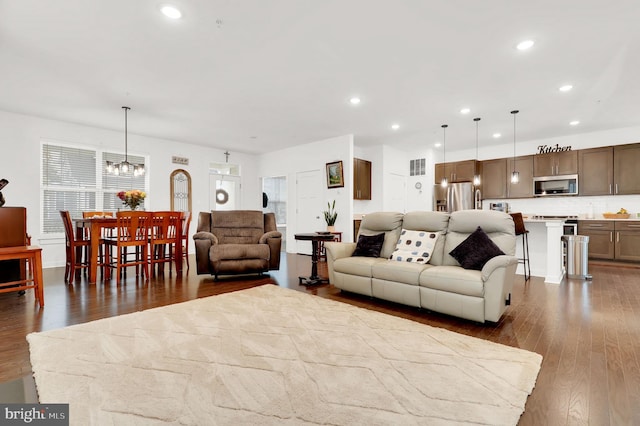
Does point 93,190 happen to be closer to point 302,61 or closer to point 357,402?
point 302,61

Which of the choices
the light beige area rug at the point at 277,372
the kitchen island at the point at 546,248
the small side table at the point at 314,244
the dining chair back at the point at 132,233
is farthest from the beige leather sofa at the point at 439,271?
the dining chair back at the point at 132,233

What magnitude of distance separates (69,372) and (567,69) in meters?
5.40

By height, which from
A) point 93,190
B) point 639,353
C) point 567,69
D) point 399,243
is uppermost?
point 567,69

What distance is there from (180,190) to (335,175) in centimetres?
366

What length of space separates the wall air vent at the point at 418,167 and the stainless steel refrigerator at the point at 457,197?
0.54m

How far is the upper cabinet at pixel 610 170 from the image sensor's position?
5988 millimetres

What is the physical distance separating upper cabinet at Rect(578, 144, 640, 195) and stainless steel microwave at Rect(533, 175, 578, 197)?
0.11 metres

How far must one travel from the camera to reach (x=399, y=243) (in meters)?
3.78

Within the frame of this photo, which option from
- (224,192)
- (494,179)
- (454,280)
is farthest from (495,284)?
(224,192)

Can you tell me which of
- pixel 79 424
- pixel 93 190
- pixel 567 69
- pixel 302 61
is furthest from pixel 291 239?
pixel 79 424

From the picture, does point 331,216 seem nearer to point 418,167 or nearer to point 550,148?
point 418,167

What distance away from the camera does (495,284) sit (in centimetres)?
269

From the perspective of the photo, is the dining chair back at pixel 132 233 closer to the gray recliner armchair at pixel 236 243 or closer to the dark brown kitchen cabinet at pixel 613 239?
the gray recliner armchair at pixel 236 243

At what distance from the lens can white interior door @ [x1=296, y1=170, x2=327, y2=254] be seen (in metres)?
7.48
